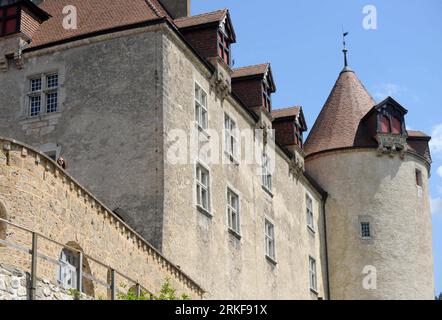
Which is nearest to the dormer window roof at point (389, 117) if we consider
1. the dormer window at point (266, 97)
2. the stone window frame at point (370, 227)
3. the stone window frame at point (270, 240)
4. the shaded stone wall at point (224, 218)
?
the stone window frame at point (370, 227)

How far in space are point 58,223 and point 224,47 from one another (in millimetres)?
14104

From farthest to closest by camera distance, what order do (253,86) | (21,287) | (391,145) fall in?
(391,145) < (253,86) < (21,287)

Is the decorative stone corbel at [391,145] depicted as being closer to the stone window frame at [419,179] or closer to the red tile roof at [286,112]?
the stone window frame at [419,179]

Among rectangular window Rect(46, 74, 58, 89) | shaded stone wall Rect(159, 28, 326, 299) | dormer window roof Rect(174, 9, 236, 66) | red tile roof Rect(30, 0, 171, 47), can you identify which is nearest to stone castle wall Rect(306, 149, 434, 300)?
shaded stone wall Rect(159, 28, 326, 299)

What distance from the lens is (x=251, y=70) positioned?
3922 centimetres

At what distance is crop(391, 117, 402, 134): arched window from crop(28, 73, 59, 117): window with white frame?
20.2 metres

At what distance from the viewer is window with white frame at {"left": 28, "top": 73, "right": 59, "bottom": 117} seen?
31.2m

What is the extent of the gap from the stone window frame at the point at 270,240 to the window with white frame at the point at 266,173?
4.18ft

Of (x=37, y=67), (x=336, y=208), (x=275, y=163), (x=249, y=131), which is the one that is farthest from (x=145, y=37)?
(x=336, y=208)

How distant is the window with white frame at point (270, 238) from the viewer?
3728 centimetres

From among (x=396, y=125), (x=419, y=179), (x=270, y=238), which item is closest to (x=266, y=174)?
(x=270, y=238)

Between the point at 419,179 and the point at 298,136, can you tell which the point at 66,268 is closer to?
the point at 298,136

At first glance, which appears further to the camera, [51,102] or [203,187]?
[203,187]

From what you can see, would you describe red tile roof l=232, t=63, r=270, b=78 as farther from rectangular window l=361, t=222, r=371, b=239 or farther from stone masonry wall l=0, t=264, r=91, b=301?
stone masonry wall l=0, t=264, r=91, b=301
